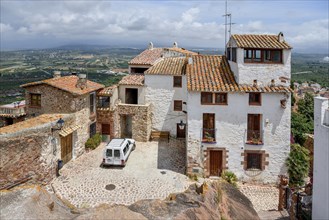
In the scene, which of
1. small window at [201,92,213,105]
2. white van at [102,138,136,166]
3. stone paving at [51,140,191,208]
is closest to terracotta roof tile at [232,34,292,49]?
small window at [201,92,213,105]

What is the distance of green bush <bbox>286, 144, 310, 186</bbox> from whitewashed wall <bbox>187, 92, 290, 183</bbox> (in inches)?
18.7

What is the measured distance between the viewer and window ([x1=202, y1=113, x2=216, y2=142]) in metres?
22.3

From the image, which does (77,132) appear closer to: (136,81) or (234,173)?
(136,81)

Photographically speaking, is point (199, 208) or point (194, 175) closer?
point (199, 208)

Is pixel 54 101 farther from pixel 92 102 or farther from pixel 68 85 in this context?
pixel 92 102

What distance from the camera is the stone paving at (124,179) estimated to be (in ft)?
60.7

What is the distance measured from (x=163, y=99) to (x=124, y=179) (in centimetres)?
1207

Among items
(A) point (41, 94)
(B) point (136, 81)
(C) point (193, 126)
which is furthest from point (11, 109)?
(C) point (193, 126)

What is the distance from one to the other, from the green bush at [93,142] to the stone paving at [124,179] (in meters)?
0.51

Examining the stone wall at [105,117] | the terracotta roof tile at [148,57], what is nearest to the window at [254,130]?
the stone wall at [105,117]

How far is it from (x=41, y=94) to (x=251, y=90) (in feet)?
56.3

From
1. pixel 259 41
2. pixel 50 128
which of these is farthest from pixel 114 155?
pixel 259 41

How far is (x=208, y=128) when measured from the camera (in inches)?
884

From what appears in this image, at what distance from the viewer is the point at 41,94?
24312mm
